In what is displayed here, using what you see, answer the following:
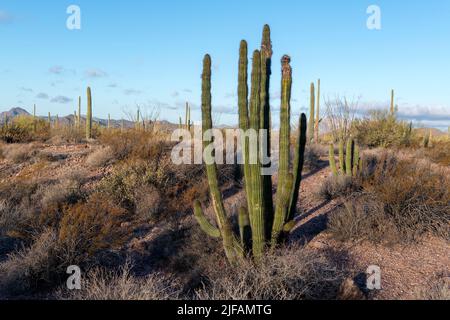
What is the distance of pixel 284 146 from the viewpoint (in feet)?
21.6

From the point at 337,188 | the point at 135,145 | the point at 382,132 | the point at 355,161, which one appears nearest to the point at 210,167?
the point at 337,188

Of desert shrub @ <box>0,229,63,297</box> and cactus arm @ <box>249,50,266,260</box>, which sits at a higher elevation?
cactus arm @ <box>249,50,266,260</box>

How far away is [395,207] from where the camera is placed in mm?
8289

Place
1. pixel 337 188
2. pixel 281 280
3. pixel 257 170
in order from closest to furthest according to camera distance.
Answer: pixel 281 280 → pixel 257 170 → pixel 337 188

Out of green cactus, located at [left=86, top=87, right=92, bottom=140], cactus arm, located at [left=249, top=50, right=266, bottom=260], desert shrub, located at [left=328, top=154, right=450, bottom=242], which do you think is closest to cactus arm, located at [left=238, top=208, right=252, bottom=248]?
cactus arm, located at [left=249, top=50, right=266, bottom=260]

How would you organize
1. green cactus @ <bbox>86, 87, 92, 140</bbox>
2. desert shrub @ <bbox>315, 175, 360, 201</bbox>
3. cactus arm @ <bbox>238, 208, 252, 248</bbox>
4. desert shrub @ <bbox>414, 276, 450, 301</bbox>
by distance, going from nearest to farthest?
1. desert shrub @ <bbox>414, 276, 450, 301</bbox>
2. cactus arm @ <bbox>238, 208, 252, 248</bbox>
3. desert shrub @ <bbox>315, 175, 360, 201</bbox>
4. green cactus @ <bbox>86, 87, 92, 140</bbox>

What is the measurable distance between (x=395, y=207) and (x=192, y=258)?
401cm

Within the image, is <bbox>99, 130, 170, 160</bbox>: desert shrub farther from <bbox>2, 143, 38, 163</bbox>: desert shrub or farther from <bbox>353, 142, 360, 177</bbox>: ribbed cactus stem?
<bbox>353, 142, 360, 177</bbox>: ribbed cactus stem

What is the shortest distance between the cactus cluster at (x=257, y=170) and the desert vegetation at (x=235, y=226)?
0.05ft

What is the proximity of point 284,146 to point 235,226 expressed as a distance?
2.43 metres

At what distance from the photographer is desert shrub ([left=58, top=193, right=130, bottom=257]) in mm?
7109

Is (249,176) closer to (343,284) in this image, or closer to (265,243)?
(265,243)

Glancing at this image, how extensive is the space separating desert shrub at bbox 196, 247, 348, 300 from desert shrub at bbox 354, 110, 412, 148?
13.1 meters

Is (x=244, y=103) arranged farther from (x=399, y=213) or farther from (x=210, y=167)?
(x=399, y=213)
